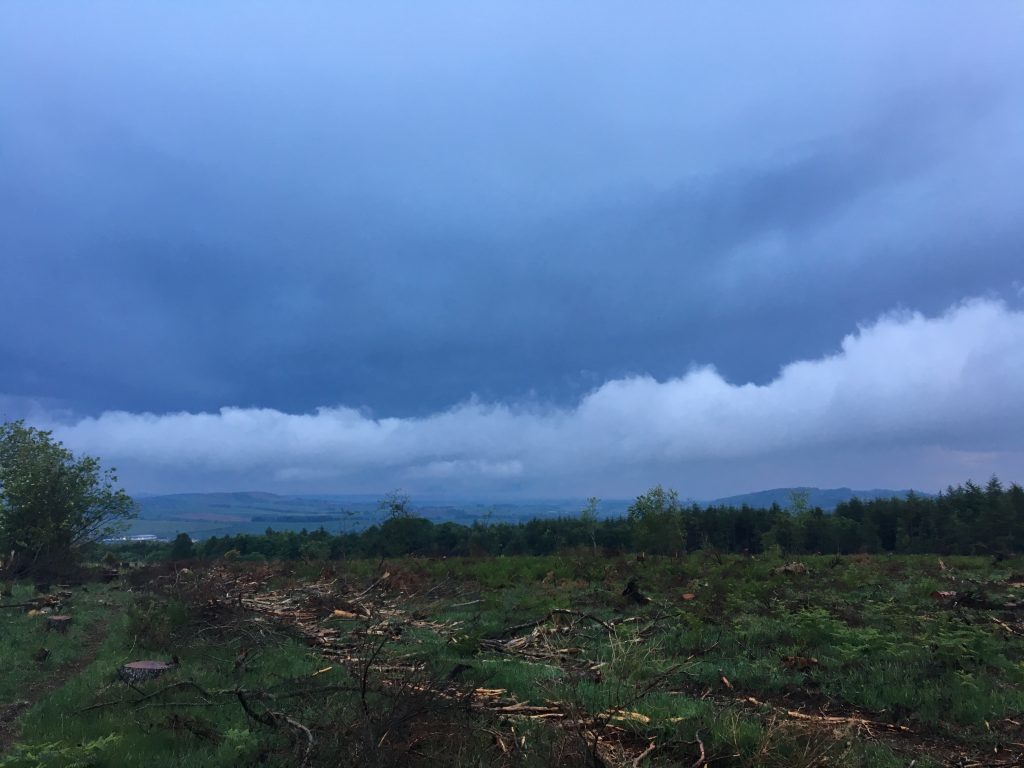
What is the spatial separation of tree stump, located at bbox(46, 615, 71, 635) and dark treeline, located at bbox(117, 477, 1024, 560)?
26458 millimetres

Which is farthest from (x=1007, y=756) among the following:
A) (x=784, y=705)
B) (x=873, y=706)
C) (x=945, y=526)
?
(x=945, y=526)

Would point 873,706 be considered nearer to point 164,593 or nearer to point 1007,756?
point 1007,756

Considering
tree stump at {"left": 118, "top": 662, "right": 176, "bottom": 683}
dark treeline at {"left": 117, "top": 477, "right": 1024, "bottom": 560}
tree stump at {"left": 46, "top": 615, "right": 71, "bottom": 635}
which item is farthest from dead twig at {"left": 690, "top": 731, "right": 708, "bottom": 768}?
dark treeline at {"left": 117, "top": 477, "right": 1024, "bottom": 560}

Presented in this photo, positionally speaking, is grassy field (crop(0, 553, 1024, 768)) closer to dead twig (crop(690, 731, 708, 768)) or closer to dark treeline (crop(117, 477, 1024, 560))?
dead twig (crop(690, 731, 708, 768))

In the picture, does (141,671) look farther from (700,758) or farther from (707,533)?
(707,533)

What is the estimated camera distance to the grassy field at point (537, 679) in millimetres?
6117

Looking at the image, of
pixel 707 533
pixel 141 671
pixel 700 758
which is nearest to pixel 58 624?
pixel 141 671

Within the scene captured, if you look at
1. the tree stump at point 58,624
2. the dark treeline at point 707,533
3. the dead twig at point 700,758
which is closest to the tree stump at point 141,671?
the tree stump at point 58,624

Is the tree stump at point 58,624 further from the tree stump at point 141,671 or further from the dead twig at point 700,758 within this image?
the dead twig at point 700,758

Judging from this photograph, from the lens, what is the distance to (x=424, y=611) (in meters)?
17.8

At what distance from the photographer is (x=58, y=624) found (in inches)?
571

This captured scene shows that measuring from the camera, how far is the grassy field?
6.12 m

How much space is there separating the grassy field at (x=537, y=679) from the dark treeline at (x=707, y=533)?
26.2 meters

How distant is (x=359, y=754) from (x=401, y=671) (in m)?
3.31
